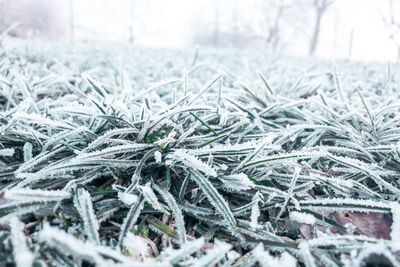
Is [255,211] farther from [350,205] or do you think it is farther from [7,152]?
[7,152]

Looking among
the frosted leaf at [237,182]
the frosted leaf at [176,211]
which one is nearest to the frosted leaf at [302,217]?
the frosted leaf at [237,182]

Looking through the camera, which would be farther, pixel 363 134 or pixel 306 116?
pixel 306 116

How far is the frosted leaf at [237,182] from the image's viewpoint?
2.81ft

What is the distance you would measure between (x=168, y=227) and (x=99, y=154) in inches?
9.1

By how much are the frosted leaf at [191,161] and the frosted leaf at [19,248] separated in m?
0.35

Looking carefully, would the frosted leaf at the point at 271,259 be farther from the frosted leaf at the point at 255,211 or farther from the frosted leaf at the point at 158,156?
the frosted leaf at the point at 158,156

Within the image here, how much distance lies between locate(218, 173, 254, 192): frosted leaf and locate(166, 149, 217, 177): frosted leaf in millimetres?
52

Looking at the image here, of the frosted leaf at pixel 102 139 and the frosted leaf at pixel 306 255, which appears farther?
the frosted leaf at pixel 102 139

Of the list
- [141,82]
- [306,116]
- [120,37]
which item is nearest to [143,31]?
[120,37]

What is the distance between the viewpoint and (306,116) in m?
1.31

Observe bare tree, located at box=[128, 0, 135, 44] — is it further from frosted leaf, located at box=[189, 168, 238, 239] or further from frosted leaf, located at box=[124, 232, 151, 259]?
frosted leaf, located at box=[124, 232, 151, 259]

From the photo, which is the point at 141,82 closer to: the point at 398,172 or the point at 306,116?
the point at 306,116

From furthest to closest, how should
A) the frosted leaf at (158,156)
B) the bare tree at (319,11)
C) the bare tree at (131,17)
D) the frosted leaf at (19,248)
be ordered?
the bare tree at (131,17)
the bare tree at (319,11)
the frosted leaf at (158,156)
the frosted leaf at (19,248)

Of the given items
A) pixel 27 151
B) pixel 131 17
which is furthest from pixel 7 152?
pixel 131 17
